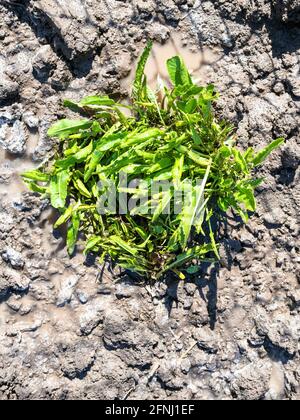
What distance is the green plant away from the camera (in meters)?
1.90

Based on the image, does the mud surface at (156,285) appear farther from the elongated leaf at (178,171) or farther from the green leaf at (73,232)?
the elongated leaf at (178,171)

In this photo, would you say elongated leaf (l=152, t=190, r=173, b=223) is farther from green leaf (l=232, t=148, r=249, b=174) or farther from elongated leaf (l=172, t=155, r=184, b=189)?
green leaf (l=232, t=148, r=249, b=174)

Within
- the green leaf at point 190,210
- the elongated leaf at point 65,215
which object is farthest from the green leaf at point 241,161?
the elongated leaf at point 65,215

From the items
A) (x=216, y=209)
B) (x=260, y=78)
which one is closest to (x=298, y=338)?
(x=216, y=209)

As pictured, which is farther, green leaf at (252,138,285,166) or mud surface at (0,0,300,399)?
mud surface at (0,0,300,399)

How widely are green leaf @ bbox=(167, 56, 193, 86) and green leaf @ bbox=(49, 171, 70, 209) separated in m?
0.64

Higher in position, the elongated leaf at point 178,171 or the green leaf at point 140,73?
the green leaf at point 140,73

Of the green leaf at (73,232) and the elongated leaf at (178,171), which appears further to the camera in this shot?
the green leaf at (73,232)

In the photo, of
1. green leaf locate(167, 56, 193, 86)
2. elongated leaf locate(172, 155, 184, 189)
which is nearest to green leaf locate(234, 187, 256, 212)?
elongated leaf locate(172, 155, 184, 189)

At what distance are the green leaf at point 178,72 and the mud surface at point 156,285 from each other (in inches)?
7.2

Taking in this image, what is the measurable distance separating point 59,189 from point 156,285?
640 mm

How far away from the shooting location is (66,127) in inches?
77.0

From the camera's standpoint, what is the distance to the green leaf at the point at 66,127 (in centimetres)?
195
